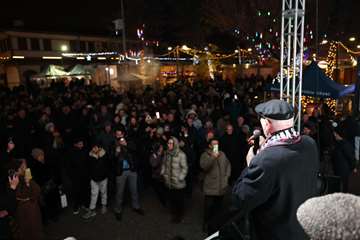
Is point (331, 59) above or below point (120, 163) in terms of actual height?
above

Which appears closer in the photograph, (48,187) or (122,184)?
(48,187)

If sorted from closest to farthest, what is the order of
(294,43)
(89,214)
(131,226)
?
(294,43)
(131,226)
(89,214)

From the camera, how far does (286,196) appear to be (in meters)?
2.05

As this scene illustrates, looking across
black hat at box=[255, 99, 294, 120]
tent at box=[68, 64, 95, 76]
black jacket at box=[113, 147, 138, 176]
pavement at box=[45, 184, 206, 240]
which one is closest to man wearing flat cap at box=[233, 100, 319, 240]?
black hat at box=[255, 99, 294, 120]

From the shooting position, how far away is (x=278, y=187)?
203 centimetres

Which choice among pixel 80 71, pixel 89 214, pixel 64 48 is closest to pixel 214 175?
pixel 89 214

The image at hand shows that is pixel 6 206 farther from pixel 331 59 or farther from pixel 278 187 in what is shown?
pixel 331 59

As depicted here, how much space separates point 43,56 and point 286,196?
1239 inches

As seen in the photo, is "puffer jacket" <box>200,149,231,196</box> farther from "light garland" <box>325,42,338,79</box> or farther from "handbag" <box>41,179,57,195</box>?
"light garland" <box>325,42,338,79</box>

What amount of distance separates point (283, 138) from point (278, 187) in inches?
13.5

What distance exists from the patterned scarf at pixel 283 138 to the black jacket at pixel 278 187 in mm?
37

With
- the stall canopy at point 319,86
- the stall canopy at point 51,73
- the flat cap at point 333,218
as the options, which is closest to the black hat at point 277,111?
the flat cap at point 333,218

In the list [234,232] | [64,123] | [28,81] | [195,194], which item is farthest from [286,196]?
[28,81]

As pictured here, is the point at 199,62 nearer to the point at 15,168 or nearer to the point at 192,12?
the point at 192,12
